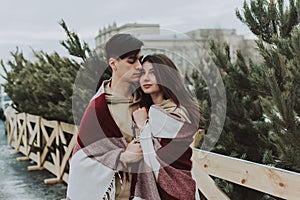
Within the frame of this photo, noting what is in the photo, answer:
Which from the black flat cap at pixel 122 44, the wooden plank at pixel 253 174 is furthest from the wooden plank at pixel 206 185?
the black flat cap at pixel 122 44

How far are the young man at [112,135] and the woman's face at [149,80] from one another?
0.08ft

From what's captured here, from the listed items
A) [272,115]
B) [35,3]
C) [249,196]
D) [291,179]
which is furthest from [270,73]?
[35,3]

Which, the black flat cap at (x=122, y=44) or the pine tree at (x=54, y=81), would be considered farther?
the pine tree at (x=54, y=81)

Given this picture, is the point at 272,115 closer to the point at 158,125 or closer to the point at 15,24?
the point at 158,125

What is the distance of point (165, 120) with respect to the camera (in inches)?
56.2

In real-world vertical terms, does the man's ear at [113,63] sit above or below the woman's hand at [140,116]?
above

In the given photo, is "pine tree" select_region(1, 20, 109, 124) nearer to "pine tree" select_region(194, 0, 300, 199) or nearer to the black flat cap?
the black flat cap

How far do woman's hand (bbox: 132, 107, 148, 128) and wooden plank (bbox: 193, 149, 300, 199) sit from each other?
810 millimetres

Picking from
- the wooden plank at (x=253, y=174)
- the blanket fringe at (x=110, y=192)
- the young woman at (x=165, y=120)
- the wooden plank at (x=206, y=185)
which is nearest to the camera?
the young woman at (x=165, y=120)

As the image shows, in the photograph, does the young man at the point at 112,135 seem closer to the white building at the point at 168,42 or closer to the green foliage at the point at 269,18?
the white building at the point at 168,42

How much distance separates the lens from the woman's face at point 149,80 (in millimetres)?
1465

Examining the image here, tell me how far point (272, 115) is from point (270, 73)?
20 centimetres

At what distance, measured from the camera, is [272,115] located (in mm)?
1990

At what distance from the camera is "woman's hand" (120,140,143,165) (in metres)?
1.47
